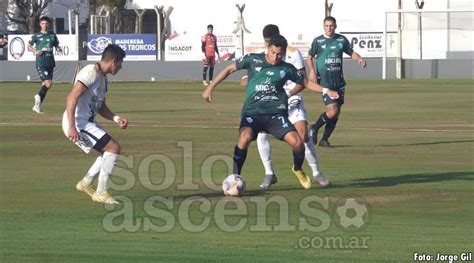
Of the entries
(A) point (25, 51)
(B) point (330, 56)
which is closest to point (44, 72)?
(B) point (330, 56)

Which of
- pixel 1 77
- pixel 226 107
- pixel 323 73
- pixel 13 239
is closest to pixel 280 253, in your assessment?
pixel 13 239

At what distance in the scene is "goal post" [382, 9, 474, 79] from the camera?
53.6m

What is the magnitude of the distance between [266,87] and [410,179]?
9.23 ft

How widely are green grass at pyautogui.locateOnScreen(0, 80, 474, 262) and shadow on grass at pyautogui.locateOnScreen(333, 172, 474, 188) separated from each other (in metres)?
0.03

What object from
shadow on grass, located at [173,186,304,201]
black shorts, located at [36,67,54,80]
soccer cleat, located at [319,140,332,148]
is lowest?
soccer cleat, located at [319,140,332,148]

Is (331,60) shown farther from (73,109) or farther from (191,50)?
(191,50)

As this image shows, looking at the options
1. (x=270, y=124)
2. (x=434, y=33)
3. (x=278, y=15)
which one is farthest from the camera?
(x=278, y=15)

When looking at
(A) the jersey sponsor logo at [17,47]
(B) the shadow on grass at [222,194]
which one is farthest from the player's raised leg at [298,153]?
(A) the jersey sponsor logo at [17,47]

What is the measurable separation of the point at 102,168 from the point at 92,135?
0.39 metres

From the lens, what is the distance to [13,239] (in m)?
10.9

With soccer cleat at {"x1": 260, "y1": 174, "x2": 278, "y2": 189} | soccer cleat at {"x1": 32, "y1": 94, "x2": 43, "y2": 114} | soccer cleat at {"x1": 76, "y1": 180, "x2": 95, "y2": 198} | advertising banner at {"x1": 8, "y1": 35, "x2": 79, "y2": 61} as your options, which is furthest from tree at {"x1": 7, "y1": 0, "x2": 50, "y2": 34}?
soccer cleat at {"x1": 76, "y1": 180, "x2": 95, "y2": 198}

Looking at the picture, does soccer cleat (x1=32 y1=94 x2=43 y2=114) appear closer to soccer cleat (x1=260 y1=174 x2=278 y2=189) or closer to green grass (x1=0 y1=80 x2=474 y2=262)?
green grass (x1=0 y1=80 x2=474 y2=262)

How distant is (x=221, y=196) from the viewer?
13875 mm

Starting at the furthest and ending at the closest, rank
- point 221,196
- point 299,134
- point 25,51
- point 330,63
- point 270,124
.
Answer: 1. point 25,51
2. point 330,63
3. point 299,134
4. point 270,124
5. point 221,196
